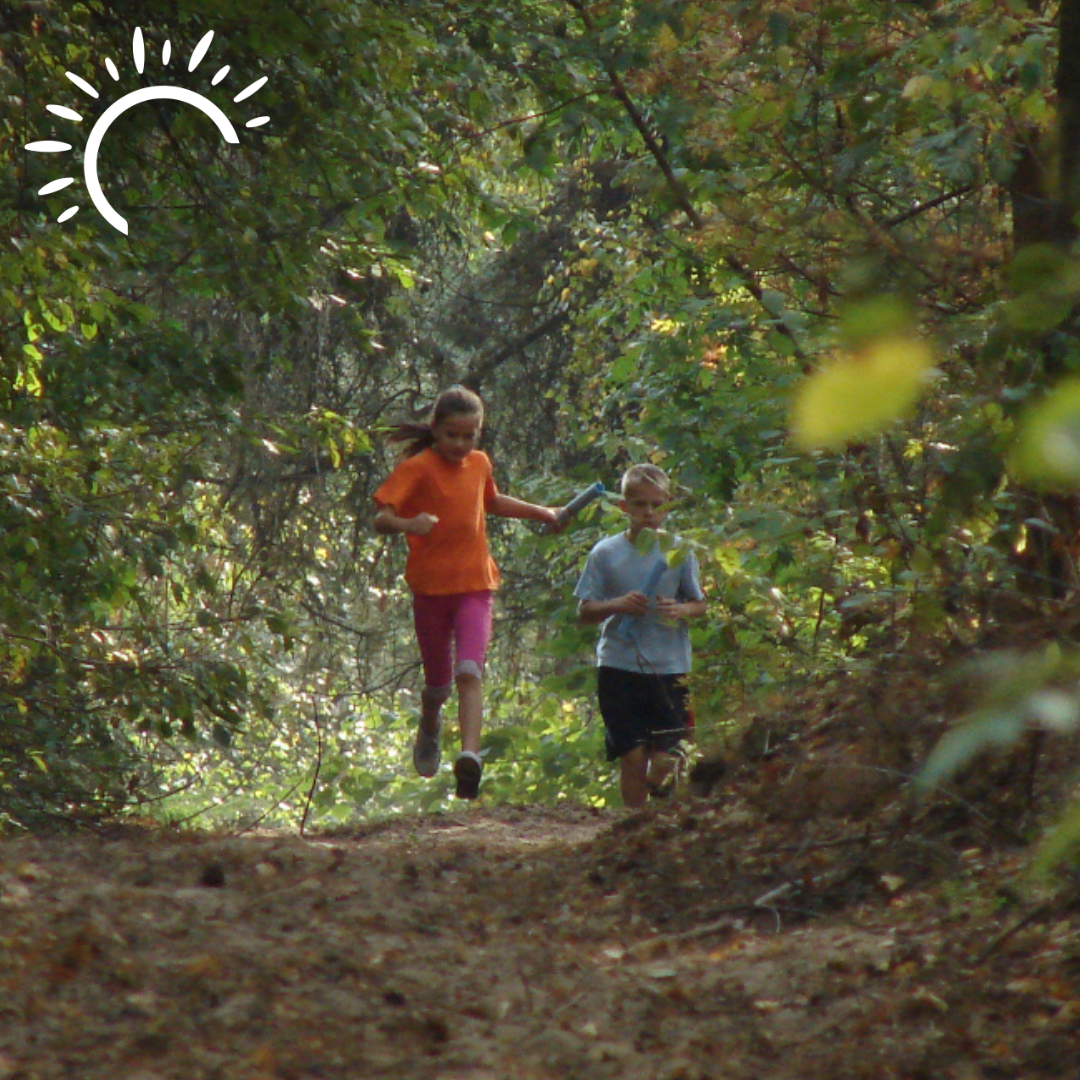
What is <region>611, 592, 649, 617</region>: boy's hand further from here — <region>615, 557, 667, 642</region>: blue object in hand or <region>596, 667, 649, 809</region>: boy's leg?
<region>596, 667, 649, 809</region>: boy's leg

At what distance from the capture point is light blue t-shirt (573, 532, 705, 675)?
721 cm

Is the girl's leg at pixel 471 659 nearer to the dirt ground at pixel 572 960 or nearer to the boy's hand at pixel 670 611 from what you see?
the boy's hand at pixel 670 611

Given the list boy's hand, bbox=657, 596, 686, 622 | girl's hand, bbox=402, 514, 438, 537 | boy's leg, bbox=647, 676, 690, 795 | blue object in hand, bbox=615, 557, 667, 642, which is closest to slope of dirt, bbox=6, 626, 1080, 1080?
boy's hand, bbox=657, 596, 686, 622

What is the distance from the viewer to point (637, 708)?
23.9ft

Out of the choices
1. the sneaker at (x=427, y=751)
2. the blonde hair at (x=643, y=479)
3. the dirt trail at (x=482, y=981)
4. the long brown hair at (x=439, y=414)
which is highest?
the long brown hair at (x=439, y=414)

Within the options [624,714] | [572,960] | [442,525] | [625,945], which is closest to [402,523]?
[442,525]

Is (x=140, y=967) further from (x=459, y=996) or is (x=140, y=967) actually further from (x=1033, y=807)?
(x=1033, y=807)

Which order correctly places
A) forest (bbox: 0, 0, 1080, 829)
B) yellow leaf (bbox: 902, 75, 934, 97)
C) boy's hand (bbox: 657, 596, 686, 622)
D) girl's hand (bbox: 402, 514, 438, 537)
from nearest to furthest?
forest (bbox: 0, 0, 1080, 829) → yellow leaf (bbox: 902, 75, 934, 97) → girl's hand (bbox: 402, 514, 438, 537) → boy's hand (bbox: 657, 596, 686, 622)

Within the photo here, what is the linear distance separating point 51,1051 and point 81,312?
172 inches

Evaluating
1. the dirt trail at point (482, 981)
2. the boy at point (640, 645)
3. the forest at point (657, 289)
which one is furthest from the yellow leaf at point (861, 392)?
the boy at point (640, 645)

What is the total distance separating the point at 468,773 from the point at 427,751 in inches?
43.4

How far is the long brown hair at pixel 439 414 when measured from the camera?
7.23 m

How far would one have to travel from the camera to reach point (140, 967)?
2.74 metres

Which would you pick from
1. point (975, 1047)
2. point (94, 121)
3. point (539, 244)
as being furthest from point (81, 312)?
point (539, 244)
